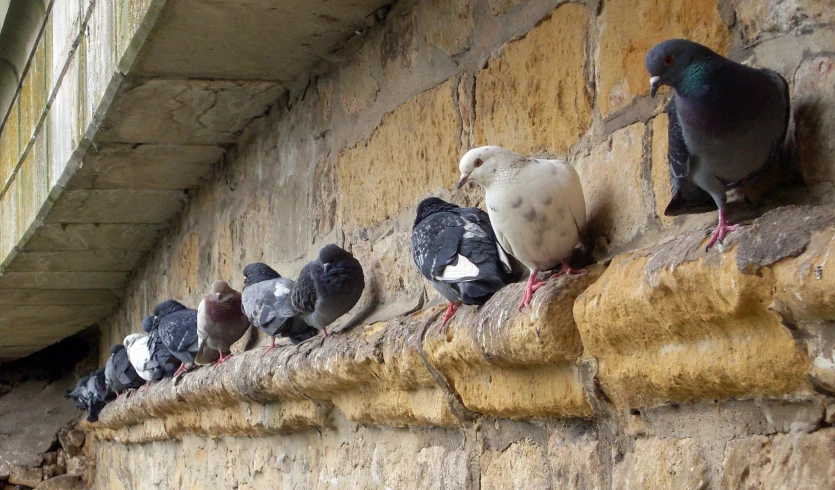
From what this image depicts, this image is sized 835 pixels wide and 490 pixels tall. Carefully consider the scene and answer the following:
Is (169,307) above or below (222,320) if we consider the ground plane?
above

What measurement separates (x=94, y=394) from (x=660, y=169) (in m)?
5.92

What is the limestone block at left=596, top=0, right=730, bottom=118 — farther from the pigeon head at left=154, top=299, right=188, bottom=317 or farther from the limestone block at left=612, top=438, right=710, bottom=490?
the pigeon head at left=154, top=299, right=188, bottom=317

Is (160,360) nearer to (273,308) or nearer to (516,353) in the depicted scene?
(273,308)

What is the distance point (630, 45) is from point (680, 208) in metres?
0.41

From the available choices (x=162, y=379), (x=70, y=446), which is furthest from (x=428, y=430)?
(x=70, y=446)

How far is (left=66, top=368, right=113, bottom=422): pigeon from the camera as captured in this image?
6883 mm

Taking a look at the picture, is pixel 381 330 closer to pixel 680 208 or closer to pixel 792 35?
pixel 680 208

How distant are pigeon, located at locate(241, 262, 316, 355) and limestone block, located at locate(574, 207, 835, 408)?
68.7 inches

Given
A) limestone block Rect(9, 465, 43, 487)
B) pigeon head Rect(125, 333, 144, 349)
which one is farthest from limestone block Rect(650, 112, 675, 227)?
limestone block Rect(9, 465, 43, 487)

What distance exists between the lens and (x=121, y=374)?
5992 mm

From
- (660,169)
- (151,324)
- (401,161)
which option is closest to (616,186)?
(660,169)

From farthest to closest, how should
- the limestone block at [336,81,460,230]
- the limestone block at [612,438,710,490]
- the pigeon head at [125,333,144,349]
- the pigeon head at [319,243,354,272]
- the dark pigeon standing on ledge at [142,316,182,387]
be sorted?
the pigeon head at [125,333,144,349], the dark pigeon standing on ledge at [142,316,182,387], the pigeon head at [319,243,354,272], the limestone block at [336,81,460,230], the limestone block at [612,438,710,490]

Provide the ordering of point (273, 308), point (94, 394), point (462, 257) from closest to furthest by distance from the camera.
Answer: point (462, 257)
point (273, 308)
point (94, 394)

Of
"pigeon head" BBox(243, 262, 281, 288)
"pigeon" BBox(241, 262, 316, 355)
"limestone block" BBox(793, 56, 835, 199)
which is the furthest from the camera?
"pigeon head" BBox(243, 262, 281, 288)
